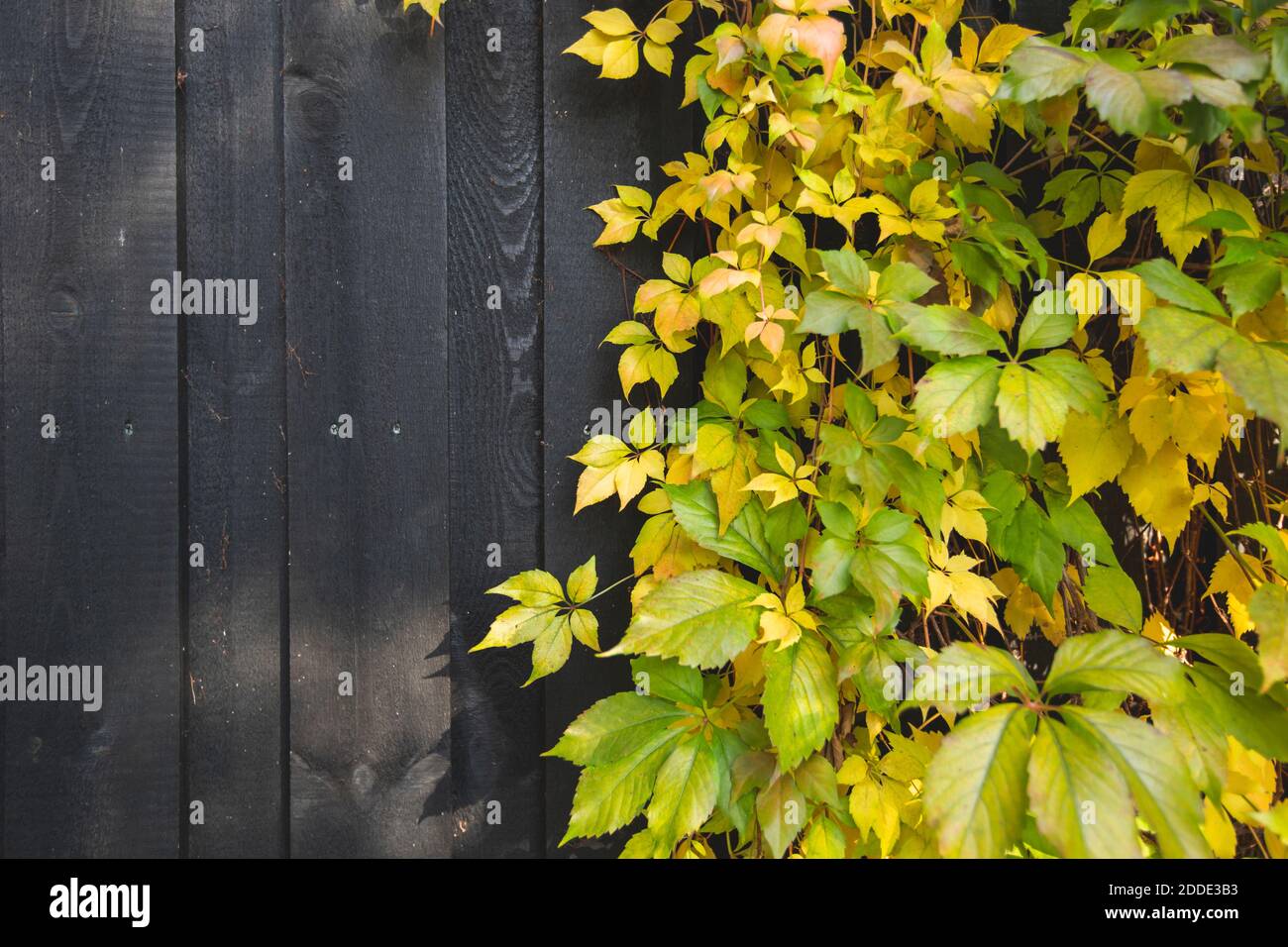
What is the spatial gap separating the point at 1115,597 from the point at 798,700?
0.40 meters

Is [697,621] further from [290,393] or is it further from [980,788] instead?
[290,393]

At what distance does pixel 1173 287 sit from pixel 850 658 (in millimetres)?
495

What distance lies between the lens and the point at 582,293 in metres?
1.15

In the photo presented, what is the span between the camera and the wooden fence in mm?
1134

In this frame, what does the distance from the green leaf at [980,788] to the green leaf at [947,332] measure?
36 cm

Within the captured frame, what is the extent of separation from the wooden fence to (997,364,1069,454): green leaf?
539 mm

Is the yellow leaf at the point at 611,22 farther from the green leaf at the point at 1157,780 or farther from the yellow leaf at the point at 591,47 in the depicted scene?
the green leaf at the point at 1157,780

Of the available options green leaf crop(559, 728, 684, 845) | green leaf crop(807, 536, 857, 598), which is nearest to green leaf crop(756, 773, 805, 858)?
green leaf crop(559, 728, 684, 845)

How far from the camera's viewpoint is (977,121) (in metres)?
0.93

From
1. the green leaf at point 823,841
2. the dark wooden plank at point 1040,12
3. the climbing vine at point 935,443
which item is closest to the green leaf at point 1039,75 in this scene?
the climbing vine at point 935,443

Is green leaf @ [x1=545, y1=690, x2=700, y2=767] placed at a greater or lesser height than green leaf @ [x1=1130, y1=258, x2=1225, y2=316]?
lesser

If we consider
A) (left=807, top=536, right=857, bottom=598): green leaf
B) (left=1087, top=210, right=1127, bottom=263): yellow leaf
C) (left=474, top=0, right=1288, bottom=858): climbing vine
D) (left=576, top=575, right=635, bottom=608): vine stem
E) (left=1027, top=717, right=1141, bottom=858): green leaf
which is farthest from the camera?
(left=576, top=575, right=635, bottom=608): vine stem

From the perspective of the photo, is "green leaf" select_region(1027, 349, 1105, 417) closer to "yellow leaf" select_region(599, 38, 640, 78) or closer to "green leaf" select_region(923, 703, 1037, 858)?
"green leaf" select_region(923, 703, 1037, 858)

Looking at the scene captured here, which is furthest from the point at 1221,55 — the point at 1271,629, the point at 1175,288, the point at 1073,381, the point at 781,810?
the point at 781,810
